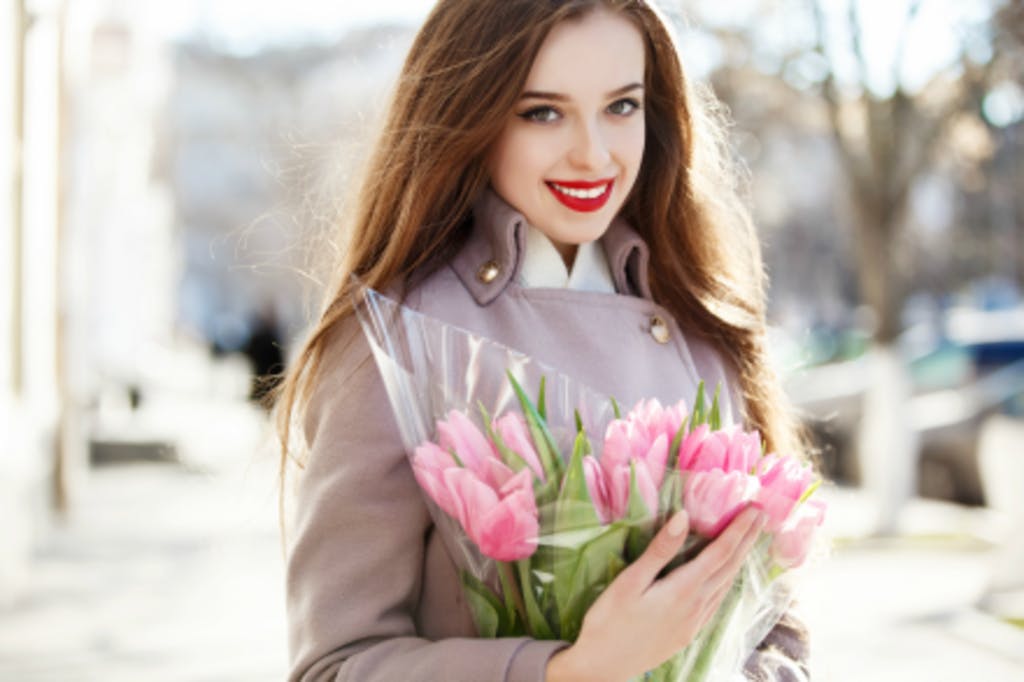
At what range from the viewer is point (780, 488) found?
1683 millimetres

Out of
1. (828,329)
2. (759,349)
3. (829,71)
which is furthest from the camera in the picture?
(828,329)

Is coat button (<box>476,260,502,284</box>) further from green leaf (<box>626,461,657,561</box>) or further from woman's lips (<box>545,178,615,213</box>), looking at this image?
green leaf (<box>626,461,657,561</box>)

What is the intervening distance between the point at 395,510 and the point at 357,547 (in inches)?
2.9

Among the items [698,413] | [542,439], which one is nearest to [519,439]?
[542,439]

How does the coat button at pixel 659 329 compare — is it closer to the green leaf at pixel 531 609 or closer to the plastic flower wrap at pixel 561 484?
the plastic flower wrap at pixel 561 484

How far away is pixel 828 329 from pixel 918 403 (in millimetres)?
25275

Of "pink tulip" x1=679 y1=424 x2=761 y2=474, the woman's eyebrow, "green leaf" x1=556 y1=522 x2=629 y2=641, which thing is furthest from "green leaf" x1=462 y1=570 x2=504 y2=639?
the woman's eyebrow

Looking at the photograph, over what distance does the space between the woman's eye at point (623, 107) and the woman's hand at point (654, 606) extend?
2.68 ft

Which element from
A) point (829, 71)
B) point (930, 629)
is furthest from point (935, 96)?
point (930, 629)

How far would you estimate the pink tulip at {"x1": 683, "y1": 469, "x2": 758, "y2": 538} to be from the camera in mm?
1608

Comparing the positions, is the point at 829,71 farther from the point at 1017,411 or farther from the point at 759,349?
the point at 759,349

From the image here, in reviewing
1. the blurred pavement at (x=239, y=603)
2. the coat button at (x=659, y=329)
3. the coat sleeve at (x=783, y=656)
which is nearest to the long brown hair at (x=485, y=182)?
the coat button at (x=659, y=329)

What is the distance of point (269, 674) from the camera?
5.96 m

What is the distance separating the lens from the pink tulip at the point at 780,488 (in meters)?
1.67
